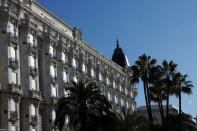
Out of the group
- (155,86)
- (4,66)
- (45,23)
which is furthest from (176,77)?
(4,66)

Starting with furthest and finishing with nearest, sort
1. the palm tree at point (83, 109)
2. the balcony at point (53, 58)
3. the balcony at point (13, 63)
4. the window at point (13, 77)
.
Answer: the balcony at point (53, 58), the window at point (13, 77), the balcony at point (13, 63), the palm tree at point (83, 109)

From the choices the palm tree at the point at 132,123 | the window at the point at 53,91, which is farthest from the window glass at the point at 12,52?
the palm tree at the point at 132,123

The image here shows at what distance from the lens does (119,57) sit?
123 meters

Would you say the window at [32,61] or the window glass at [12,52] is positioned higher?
the window glass at [12,52]

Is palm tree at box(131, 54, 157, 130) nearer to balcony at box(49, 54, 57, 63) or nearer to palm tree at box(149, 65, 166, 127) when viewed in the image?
palm tree at box(149, 65, 166, 127)

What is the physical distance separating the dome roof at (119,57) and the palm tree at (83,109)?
63.2 m

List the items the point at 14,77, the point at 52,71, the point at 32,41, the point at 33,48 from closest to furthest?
1. the point at 14,77
2. the point at 33,48
3. the point at 32,41
4. the point at 52,71

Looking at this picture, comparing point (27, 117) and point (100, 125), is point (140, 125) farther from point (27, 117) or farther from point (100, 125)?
point (27, 117)

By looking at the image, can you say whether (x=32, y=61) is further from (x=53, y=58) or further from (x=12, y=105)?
(x=12, y=105)

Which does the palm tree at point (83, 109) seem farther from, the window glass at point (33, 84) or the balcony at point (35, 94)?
the window glass at point (33, 84)

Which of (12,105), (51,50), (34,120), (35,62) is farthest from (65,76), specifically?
(12,105)

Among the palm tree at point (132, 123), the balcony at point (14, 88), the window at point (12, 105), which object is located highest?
the balcony at point (14, 88)

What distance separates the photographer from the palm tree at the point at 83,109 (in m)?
55.6

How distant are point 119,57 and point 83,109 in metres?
68.4
